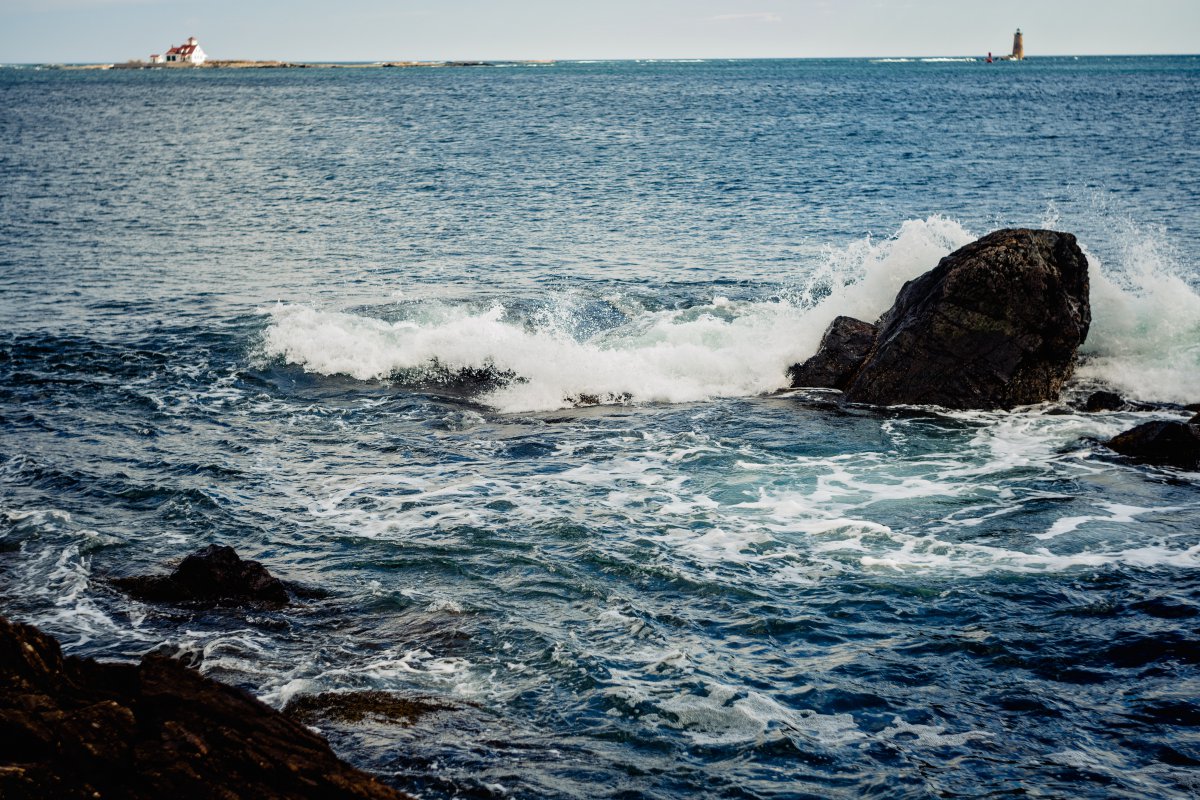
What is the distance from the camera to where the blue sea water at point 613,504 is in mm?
6547

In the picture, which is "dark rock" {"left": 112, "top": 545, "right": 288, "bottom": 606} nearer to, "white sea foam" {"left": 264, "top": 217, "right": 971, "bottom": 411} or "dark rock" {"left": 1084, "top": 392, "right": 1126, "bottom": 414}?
"white sea foam" {"left": 264, "top": 217, "right": 971, "bottom": 411}

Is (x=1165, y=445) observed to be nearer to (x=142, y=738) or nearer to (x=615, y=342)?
(x=615, y=342)

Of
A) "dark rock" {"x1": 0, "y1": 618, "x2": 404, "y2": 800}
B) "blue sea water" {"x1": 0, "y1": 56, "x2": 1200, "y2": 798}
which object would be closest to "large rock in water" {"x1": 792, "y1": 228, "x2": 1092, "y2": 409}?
"blue sea water" {"x1": 0, "y1": 56, "x2": 1200, "y2": 798}

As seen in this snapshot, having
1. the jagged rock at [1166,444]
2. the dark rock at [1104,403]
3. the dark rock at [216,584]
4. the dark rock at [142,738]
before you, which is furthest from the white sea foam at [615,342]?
the dark rock at [142,738]

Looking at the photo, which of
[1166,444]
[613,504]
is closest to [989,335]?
[1166,444]

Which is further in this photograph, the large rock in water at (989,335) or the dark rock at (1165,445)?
the large rock in water at (989,335)

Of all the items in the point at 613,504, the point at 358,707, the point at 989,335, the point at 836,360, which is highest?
the point at 989,335

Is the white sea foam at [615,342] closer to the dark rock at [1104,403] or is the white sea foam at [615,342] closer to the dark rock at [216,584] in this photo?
the dark rock at [1104,403]

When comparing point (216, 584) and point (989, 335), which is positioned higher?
point (989, 335)

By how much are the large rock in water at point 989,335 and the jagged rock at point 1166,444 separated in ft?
7.19

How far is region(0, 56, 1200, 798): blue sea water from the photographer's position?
655cm

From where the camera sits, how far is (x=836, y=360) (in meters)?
15.5

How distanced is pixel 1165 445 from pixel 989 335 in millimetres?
3036

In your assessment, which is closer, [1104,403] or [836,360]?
[1104,403]
